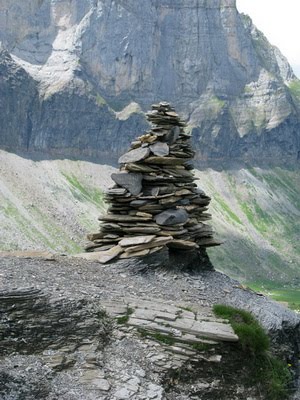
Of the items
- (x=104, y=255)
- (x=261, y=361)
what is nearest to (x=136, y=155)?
(x=104, y=255)

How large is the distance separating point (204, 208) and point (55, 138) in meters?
155

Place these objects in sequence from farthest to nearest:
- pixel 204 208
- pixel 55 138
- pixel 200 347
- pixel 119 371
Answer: pixel 55 138 → pixel 204 208 → pixel 200 347 → pixel 119 371

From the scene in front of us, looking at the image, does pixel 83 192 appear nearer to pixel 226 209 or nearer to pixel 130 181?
pixel 226 209

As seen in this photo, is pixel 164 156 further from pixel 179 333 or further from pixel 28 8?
pixel 28 8

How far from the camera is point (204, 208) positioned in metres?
26.7

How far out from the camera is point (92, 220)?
139875 millimetres

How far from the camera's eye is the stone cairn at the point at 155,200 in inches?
957

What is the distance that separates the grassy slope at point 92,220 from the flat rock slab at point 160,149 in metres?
88.6

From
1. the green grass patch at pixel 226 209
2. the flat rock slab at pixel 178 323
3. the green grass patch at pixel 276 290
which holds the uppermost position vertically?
the flat rock slab at pixel 178 323

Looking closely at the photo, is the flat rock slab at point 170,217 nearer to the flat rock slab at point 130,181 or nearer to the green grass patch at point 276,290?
the flat rock slab at point 130,181

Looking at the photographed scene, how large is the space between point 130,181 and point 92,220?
4555 inches

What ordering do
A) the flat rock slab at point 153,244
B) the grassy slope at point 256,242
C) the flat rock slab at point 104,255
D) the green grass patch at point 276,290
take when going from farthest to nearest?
the grassy slope at point 256,242 < the green grass patch at point 276,290 < the flat rock slab at point 153,244 < the flat rock slab at point 104,255

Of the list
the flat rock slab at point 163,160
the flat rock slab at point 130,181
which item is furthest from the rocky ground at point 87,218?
the flat rock slab at point 163,160

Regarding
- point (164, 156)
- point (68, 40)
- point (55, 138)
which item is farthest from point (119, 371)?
point (68, 40)
